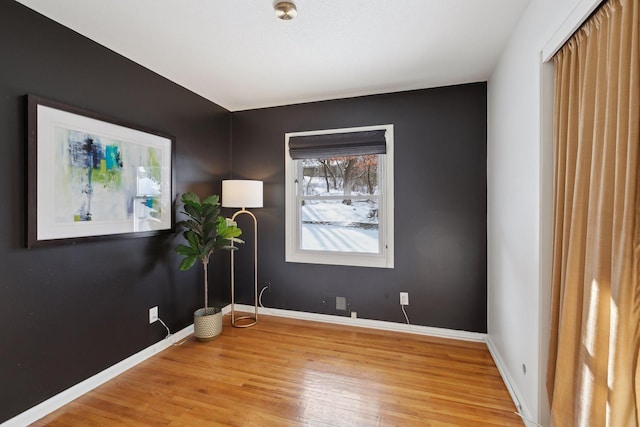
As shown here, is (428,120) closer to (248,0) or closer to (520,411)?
(248,0)

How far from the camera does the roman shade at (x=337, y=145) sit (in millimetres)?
3131

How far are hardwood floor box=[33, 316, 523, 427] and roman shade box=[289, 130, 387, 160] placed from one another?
6.34 ft

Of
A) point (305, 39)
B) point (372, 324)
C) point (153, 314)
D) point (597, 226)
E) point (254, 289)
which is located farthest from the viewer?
point (254, 289)

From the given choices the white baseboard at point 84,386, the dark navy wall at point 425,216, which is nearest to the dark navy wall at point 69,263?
the white baseboard at point 84,386

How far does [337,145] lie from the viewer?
326cm

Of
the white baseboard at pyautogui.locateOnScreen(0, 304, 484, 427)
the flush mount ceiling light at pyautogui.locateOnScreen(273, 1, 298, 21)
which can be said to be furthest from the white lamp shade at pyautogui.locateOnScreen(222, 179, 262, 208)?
the flush mount ceiling light at pyautogui.locateOnScreen(273, 1, 298, 21)

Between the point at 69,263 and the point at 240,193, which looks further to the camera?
the point at 240,193

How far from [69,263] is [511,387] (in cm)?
318

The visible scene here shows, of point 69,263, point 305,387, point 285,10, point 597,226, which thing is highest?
point 285,10

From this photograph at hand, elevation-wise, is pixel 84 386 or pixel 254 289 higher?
pixel 254 289

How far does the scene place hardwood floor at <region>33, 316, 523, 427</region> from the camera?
1854mm

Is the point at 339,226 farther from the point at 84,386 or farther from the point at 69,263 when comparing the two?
the point at 84,386

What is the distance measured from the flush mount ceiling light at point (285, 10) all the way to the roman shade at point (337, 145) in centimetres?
151

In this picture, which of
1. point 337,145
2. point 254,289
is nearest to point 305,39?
point 337,145
